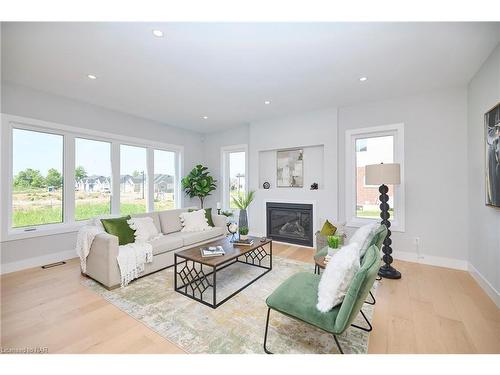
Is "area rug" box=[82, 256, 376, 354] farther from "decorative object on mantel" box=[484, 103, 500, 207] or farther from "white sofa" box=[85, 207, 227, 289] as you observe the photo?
"decorative object on mantel" box=[484, 103, 500, 207]

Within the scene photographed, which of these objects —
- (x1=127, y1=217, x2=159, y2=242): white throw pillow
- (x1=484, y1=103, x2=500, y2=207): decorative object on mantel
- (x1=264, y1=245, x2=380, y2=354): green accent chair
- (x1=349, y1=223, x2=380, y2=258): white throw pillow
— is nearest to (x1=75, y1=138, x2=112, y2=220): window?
(x1=127, y1=217, x2=159, y2=242): white throw pillow

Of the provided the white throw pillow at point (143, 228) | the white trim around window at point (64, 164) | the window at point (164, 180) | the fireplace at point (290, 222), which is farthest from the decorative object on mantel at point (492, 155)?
the window at point (164, 180)

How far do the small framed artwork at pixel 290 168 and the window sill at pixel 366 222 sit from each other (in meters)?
1.23

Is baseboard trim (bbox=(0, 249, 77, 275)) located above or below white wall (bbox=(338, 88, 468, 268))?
below

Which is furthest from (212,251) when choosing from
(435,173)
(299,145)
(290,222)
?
(435,173)

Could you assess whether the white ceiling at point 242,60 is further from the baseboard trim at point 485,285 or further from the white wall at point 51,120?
the baseboard trim at point 485,285

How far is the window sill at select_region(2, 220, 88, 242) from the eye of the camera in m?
3.16

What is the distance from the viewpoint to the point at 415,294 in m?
2.51

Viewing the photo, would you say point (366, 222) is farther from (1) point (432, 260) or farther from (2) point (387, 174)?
(2) point (387, 174)

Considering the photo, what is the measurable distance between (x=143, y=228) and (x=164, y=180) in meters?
2.32

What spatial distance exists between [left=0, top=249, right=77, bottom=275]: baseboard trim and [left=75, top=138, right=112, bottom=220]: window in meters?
0.64
